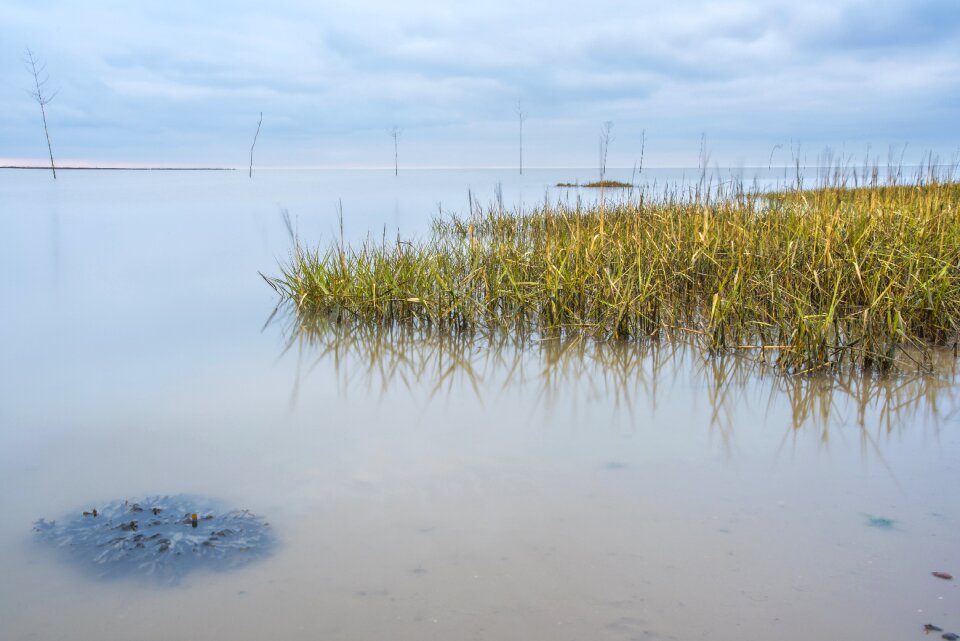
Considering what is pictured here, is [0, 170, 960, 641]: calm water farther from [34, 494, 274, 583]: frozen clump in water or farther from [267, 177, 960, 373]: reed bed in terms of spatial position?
[267, 177, 960, 373]: reed bed

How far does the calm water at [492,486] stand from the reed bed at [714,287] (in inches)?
11.8

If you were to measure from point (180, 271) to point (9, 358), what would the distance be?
16.1ft

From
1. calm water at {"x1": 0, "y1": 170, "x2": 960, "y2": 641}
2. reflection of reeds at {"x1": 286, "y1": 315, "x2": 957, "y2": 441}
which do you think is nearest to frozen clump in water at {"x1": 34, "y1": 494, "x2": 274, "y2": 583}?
calm water at {"x1": 0, "y1": 170, "x2": 960, "y2": 641}

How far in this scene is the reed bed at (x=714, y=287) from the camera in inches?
168

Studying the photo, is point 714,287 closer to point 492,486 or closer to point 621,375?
point 621,375

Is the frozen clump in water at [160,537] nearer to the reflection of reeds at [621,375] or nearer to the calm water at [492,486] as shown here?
the calm water at [492,486]

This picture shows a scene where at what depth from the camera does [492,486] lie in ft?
8.98

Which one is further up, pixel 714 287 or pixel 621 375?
pixel 714 287

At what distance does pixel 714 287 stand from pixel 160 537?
405 cm

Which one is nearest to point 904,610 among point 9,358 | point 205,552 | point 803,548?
point 803,548

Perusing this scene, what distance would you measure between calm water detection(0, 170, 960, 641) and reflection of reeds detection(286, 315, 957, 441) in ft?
0.07

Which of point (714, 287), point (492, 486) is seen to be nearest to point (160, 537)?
point (492, 486)

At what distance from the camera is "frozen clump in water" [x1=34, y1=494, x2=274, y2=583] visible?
2115 millimetres

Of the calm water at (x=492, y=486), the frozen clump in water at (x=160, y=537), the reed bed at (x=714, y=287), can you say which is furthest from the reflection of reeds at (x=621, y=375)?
the frozen clump in water at (x=160, y=537)
